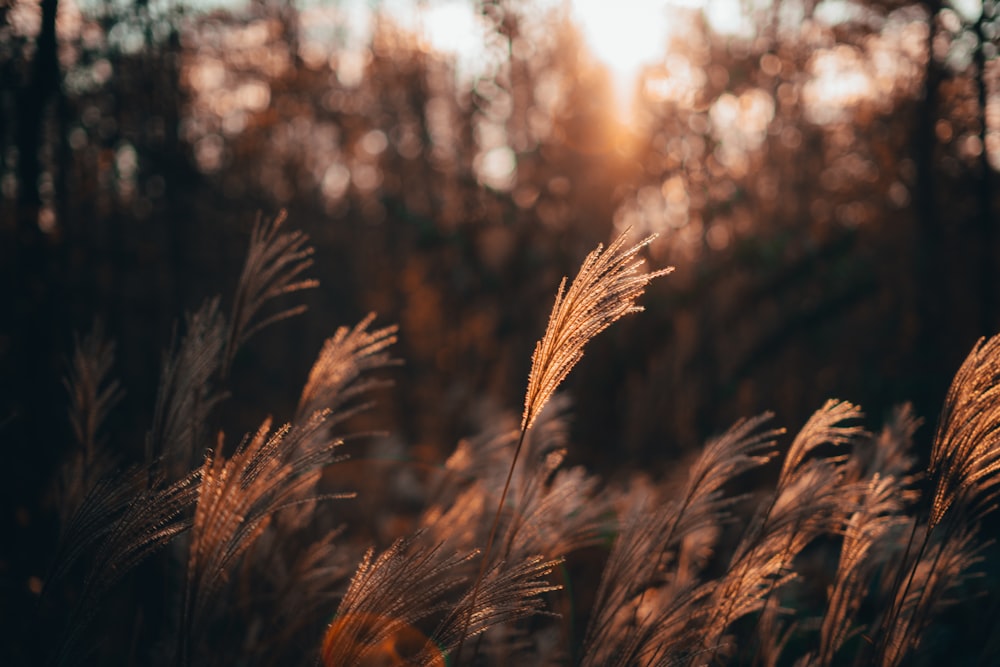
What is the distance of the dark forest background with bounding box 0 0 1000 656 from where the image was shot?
4.55 m

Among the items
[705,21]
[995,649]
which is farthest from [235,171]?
[995,649]

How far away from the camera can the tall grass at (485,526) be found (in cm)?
148

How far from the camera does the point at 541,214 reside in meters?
7.29

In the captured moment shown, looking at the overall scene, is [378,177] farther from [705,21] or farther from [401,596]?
[401,596]

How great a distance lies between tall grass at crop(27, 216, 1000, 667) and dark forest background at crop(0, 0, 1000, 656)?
4.88 ft

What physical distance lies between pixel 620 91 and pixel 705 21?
312cm

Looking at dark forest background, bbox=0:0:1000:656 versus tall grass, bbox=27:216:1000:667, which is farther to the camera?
dark forest background, bbox=0:0:1000:656

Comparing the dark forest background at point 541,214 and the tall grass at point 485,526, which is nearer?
the tall grass at point 485,526

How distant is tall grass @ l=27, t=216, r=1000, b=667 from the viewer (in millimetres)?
1477

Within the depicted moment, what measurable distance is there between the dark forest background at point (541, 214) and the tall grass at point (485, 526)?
Answer: 1487mm

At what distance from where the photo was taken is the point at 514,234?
6945 millimetres

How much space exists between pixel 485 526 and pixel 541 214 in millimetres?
5113

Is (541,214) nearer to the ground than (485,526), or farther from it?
farther from it

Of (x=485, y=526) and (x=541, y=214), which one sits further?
(x=541, y=214)
